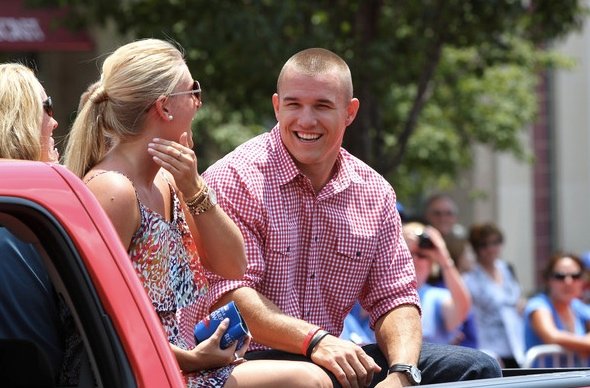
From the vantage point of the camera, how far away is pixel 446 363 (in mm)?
3969

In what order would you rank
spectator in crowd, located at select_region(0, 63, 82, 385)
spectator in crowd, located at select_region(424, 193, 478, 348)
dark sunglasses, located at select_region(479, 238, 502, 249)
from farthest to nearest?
dark sunglasses, located at select_region(479, 238, 502, 249) < spectator in crowd, located at select_region(424, 193, 478, 348) < spectator in crowd, located at select_region(0, 63, 82, 385)

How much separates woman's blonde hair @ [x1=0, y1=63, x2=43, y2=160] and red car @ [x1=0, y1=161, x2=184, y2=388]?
51 cm

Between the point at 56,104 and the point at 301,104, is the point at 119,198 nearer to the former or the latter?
the point at 301,104

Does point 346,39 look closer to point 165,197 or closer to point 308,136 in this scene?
point 308,136

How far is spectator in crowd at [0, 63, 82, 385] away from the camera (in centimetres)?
306

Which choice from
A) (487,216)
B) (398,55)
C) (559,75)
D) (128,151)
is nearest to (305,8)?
(398,55)

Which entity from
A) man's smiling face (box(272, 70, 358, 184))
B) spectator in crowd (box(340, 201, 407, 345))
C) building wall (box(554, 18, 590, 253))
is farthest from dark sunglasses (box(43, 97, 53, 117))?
building wall (box(554, 18, 590, 253))

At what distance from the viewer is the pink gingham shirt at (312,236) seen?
13.2ft

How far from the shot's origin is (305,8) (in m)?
8.82

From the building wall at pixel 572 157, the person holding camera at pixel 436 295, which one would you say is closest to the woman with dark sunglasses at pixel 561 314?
Answer: the person holding camera at pixel 436 295

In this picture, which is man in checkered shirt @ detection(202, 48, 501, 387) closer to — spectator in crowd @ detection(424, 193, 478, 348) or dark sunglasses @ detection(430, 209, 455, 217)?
spectator in crowd @ detection(424, 193, 478, 348)

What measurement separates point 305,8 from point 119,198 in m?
5.76

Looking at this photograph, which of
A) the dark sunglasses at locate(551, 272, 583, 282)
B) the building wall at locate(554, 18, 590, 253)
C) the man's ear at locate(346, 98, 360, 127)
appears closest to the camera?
the man's ear at locate(346, 98, 360, 127)

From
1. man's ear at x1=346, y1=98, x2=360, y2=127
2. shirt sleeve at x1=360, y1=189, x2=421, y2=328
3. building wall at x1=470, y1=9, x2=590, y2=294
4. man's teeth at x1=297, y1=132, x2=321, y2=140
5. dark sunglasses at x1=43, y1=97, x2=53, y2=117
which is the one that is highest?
man's ear at x1=346, y1=98, x2=360, y2=127
